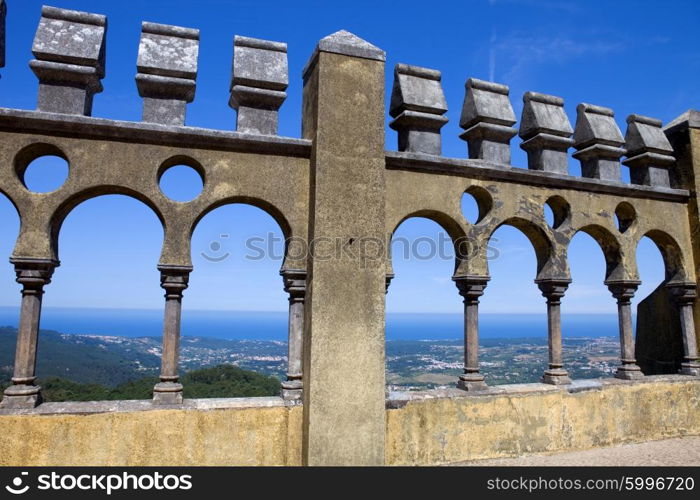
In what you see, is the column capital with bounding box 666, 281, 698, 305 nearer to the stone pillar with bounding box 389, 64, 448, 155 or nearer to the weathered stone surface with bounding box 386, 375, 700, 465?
the weathered stone surface with bounding box 386, 375, 700, 465

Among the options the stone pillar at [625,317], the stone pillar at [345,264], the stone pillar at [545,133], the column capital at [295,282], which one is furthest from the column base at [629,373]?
the column capital at [295,282]

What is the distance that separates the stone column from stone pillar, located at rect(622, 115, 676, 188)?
54.9 inches

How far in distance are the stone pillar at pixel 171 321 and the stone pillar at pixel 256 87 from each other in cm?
152

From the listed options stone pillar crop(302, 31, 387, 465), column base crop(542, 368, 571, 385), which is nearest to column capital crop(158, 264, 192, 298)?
stone pillar crop(302, 31, 387, 465)

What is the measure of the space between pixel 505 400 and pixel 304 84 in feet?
13.0

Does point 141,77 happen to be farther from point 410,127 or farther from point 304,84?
point 410,127

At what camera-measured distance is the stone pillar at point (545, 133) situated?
600 centimetres

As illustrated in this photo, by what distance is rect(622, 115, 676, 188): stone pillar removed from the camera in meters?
6.62

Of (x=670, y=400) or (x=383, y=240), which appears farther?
(x=670, y=400)

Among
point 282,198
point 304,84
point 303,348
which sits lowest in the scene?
point 303,348

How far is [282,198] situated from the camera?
4.79m
